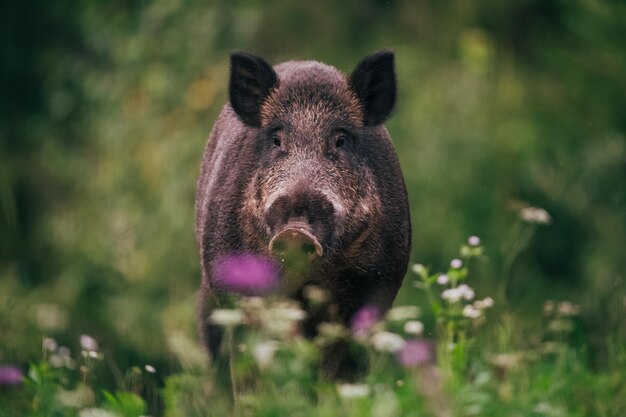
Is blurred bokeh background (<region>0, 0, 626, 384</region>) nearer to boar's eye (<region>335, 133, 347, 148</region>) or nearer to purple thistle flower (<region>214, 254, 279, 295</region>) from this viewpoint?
purple thistle flower (<region>214, 254, 279, 295</region>)

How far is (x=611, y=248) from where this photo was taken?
9.89 m

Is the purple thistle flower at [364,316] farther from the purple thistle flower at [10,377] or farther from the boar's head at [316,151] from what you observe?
the purple thistle flower at [10,377]

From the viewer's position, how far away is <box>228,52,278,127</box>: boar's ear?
5766 mm

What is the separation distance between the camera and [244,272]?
17.0 ft

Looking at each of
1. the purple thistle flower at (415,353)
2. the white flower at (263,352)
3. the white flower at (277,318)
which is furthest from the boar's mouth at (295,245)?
the white flower at (263,352)

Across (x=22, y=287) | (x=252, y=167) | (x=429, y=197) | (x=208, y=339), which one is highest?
(x=252, y=167)

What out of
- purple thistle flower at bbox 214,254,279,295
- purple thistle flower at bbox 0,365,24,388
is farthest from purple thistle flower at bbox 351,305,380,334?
purple thistle flower at bbox 0,365,24,388

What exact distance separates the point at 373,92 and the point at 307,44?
6591mm

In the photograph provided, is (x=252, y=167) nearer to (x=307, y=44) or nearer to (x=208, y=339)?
(x=208, y=339)

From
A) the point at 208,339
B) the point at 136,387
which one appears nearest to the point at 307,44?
the point at 208,339

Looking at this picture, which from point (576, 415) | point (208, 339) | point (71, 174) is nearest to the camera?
point (576, 415)

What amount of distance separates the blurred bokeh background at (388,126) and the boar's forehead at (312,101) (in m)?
3.34

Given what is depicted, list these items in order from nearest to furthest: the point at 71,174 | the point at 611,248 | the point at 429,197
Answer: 1. the point at 611,248
2. the point at 429,197
3. the point at 71,174

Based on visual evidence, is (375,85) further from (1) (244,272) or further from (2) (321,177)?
(1) (244,272)
